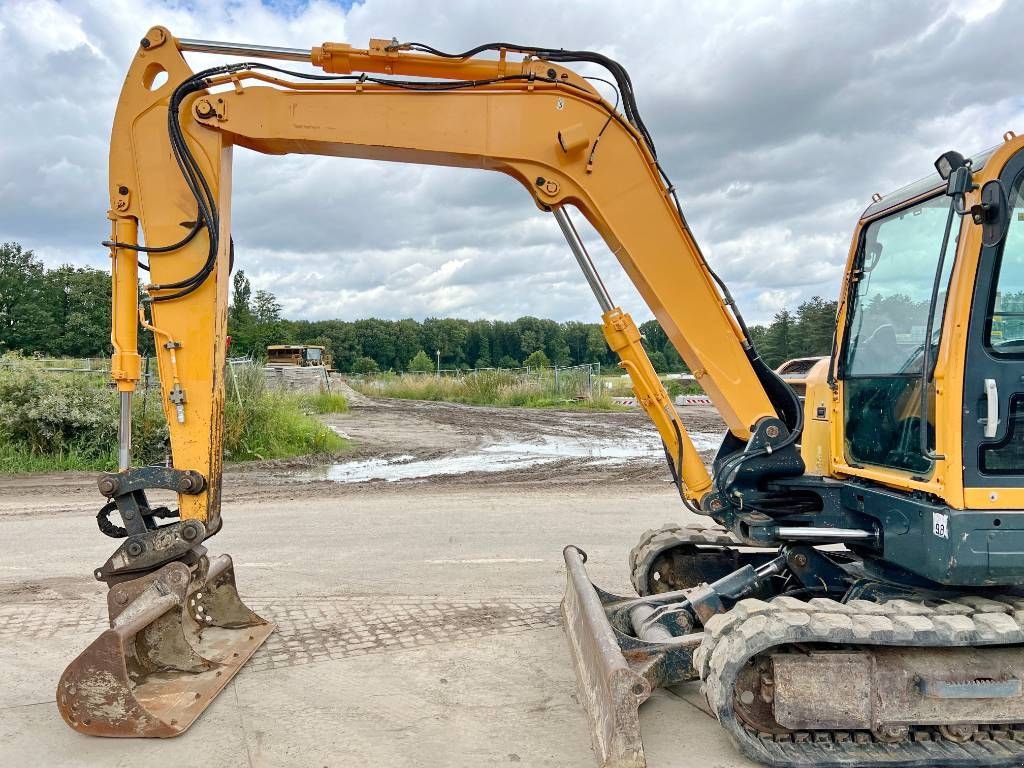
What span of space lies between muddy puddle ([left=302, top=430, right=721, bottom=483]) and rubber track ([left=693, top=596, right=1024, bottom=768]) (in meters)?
9.74

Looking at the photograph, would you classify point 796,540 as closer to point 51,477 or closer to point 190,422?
point 190,422

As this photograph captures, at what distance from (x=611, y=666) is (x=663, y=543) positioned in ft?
6.66

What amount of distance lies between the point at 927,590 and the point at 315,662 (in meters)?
3.54

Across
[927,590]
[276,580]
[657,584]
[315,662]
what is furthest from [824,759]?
[276,580]

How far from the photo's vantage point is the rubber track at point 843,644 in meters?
3.59

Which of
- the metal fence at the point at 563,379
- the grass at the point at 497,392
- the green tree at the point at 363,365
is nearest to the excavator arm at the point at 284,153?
the grass at the point at 497,392

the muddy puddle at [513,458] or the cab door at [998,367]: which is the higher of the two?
the cab door at [998,367]

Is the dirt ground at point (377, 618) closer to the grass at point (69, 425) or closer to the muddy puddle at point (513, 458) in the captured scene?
the muddy puddle at point (513, 458)

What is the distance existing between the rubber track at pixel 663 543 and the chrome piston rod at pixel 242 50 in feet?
12.6

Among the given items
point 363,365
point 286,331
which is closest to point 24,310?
point 286,331

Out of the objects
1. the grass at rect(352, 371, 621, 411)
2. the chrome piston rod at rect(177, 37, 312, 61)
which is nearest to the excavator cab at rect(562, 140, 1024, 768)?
the chrome piston rod at rect(177, 37, 312, 61)

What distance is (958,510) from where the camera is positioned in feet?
12.0

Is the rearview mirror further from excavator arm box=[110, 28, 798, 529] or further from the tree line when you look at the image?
the tree line

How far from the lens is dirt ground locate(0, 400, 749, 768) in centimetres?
389
